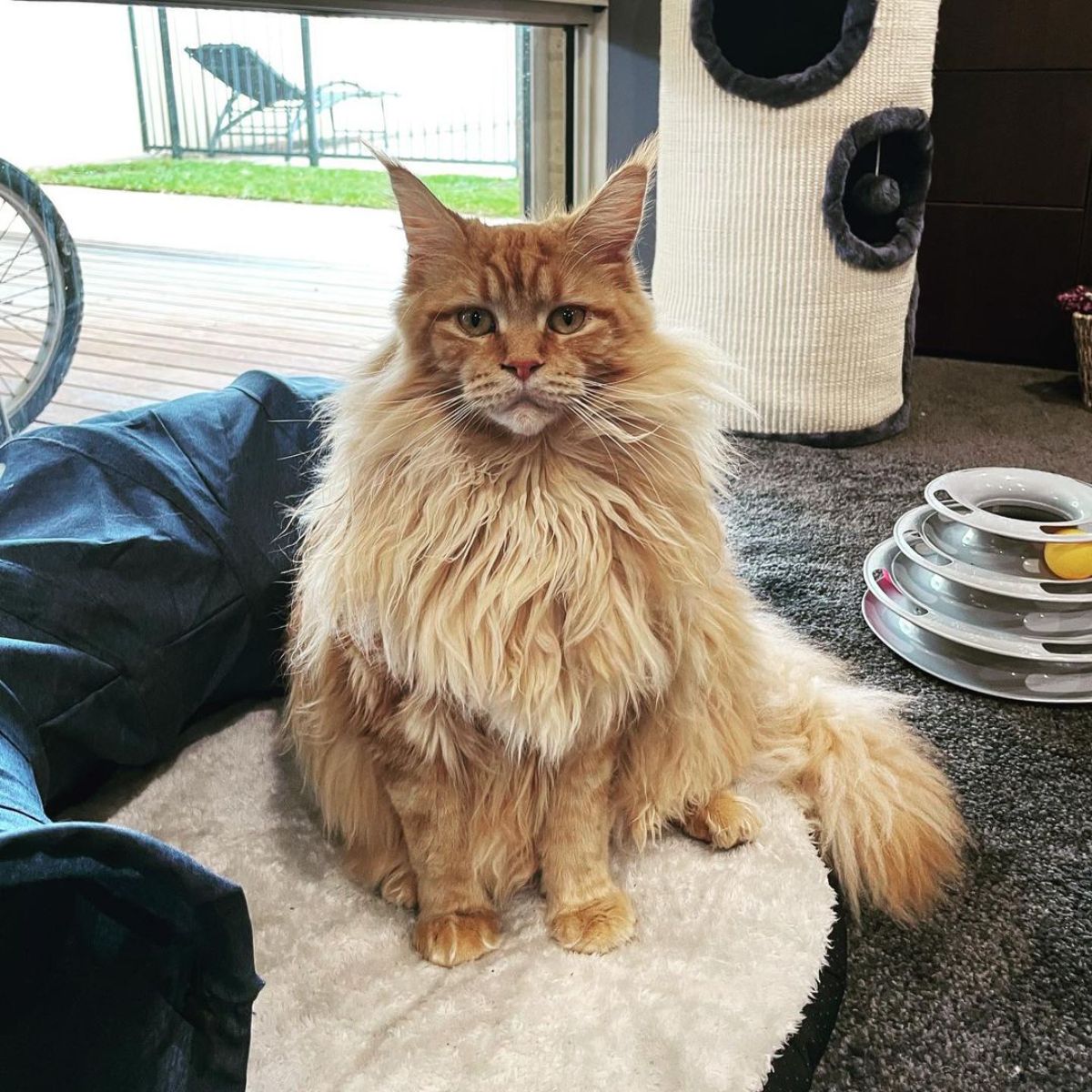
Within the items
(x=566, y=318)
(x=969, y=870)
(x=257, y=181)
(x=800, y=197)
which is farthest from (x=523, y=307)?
(x=800, y=197)

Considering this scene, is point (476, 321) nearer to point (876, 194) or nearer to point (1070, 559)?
point (1070, 559)

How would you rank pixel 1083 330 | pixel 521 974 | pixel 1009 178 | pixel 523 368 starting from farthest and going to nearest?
pixel 1009 178 < pixel 1083 330 < pixel 521 974 < pixel 523 368

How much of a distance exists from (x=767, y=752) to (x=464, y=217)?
79 centimetres

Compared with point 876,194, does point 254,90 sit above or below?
above

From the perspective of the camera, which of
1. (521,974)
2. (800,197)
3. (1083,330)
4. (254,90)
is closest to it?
(521,974)

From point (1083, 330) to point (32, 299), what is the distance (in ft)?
8.75

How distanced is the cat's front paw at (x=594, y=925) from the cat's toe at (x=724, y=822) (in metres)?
0.16

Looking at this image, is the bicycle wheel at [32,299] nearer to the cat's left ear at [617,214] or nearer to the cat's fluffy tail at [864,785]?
the cat's left ear at [617,214]

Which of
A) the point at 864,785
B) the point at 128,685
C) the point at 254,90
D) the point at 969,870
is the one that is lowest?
the point at 969,870

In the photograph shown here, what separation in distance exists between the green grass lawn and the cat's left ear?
90cm

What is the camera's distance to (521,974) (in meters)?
1.13

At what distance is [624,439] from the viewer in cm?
104

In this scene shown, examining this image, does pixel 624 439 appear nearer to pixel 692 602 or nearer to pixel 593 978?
pixel 692 602

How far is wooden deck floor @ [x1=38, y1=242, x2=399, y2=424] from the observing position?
2283mm
